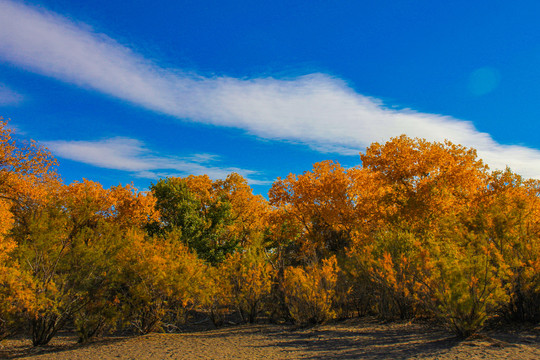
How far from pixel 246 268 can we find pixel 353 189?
10.6 meters

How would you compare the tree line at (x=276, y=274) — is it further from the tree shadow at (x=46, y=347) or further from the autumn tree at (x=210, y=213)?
the autumn tree at (x=210, y=213)

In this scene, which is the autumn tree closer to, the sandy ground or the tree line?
the tree line

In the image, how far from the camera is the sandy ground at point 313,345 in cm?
611

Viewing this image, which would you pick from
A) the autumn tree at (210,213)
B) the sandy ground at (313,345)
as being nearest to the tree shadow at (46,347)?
the sandy ground at (313,345)

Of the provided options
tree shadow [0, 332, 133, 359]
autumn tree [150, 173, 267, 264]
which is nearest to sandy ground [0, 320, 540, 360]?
tree shadow [0, 332, 133, 359]

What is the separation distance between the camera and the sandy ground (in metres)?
6.11

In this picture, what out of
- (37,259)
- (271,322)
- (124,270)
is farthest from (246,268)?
(37,259)

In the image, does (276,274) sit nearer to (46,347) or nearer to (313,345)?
(313,345)

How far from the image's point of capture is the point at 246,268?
448 inches

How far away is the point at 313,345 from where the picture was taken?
7.32m

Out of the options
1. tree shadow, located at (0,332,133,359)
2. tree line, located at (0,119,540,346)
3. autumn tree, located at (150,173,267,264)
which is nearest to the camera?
tree line, located at (0,119,540,346)

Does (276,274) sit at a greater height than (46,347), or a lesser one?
greater

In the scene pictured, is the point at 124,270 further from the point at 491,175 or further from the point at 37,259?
the point at 491,175

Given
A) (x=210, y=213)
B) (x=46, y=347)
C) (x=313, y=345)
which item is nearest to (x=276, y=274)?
(x=313, y=345)
